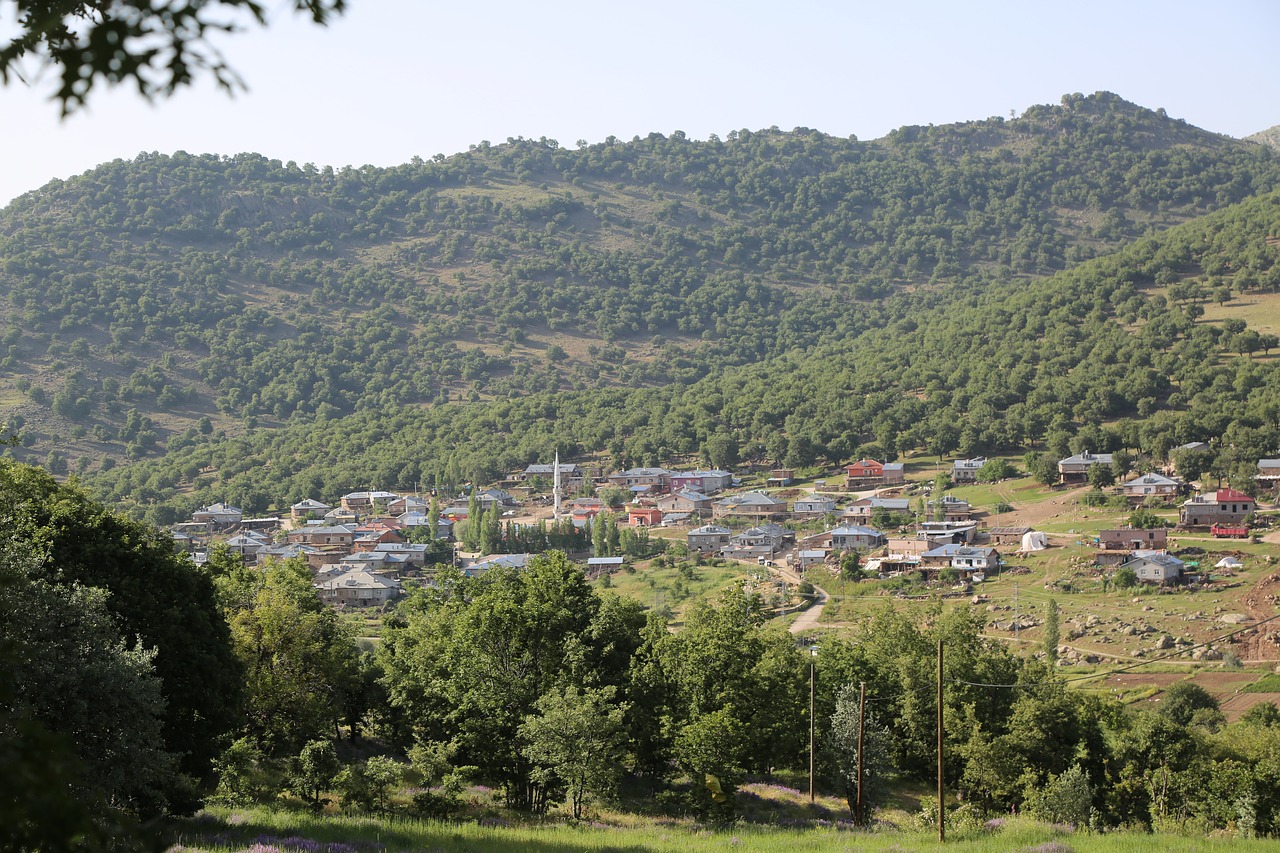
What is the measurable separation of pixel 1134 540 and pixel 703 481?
3883cm

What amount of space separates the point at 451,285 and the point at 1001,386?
10274 cm

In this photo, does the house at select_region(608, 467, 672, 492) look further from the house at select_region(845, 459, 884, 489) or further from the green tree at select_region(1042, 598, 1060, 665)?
the green tree at select_region(1042, 598, 1060, 665)

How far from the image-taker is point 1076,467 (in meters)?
76.2

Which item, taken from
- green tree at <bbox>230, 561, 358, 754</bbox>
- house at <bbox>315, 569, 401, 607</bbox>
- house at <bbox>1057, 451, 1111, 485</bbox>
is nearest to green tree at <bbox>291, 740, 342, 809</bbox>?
green tree at <bbox>230, 561, 358, 754</bbox>

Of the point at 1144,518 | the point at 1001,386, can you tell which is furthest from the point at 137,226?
the point at 1144,518

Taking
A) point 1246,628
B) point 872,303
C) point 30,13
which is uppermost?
point 872,303

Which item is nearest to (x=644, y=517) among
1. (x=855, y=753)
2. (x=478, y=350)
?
(x=855, y=753)

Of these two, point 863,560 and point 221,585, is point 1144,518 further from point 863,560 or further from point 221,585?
point 221,585

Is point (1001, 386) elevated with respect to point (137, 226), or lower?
lower

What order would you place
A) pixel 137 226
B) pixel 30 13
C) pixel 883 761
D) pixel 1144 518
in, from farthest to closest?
pixel 137 226, pixel 1144 518, pixel 883 761, pixel 30 13

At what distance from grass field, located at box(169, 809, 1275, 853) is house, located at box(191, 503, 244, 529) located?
74271 millimetres

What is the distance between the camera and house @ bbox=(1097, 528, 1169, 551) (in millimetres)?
57500

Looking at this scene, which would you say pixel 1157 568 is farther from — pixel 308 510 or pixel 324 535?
pixel 308 510

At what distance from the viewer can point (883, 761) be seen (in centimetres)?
2441
